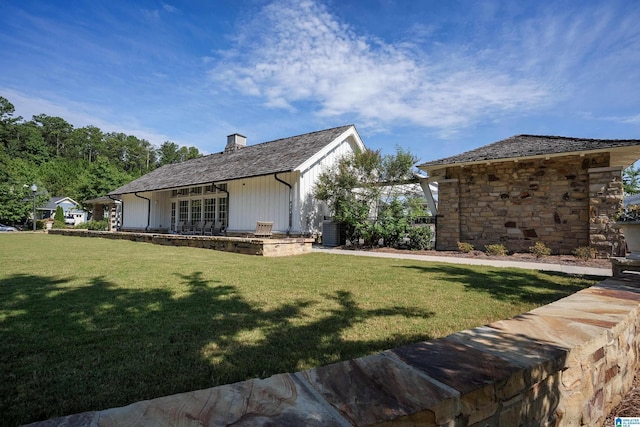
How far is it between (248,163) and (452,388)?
16117mm

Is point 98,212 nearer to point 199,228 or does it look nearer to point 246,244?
point 199,228

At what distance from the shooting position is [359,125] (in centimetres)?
1634

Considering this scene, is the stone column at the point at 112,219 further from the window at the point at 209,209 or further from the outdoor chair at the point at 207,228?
the outdoor chair at the point at 207,228

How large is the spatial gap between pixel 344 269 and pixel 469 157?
7.14 meters

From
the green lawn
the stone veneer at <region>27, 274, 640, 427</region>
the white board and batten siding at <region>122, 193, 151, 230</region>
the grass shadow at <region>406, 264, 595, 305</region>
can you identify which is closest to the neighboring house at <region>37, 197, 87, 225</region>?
the white board and batten siding at <region>122, 193, 151, 230</region>

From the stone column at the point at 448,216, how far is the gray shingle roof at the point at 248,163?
5.76 meters

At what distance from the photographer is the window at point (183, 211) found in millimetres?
19703

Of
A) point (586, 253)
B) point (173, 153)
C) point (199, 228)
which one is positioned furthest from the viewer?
point (173, 153)

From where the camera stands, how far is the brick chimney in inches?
840

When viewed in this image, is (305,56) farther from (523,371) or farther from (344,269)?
(523,371)

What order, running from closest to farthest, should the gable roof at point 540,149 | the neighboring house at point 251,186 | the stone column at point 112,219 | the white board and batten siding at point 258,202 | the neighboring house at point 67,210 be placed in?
the gable roof at point 540,149
the neighboring house at point 251,186
the white board and batten siding at point 258,202
the stone column at point 112,219
the neighboring house at point 67,210

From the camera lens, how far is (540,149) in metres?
9.59

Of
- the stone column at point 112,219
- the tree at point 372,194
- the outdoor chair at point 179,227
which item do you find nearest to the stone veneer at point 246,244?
the tree at point 372,194

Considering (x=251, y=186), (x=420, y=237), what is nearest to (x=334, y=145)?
(x=251, y=186)
